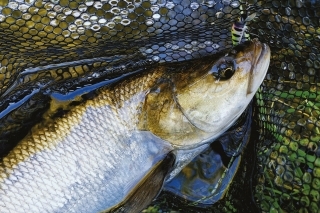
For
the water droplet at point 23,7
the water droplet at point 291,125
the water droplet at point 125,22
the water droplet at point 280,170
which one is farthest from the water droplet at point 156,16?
the water droplet at point 280,170

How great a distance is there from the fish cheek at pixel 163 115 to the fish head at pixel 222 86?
0.10 ft

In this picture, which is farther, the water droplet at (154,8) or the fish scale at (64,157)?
the water droplet at (154,8)

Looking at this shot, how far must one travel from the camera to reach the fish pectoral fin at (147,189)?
2236mm

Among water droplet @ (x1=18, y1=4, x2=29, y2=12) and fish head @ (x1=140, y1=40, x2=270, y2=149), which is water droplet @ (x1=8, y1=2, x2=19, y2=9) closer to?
water droplet @ (x1=18, y1=4, x2=29, y2=12)

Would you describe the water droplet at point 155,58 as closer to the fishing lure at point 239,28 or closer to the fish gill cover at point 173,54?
the fish gill cover at point 173,54

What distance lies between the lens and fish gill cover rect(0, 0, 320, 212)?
223cm

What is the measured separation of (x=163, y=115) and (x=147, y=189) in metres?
0.36

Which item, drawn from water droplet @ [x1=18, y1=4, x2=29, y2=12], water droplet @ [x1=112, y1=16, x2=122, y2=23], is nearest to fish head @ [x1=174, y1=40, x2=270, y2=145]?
water droplet @ [x1=112, y1=16, x2=122, y2=23]

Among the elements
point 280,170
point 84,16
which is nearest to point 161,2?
point 84,16

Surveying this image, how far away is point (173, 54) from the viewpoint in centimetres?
238

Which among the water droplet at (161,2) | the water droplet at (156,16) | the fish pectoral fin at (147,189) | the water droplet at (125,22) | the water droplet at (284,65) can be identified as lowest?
the fish pectoral fin at (147,189)

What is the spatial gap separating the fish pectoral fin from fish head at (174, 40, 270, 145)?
0.26 metres

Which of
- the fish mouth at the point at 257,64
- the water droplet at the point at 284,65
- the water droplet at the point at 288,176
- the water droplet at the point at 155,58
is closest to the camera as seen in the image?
Result: the fish mouth at the point at 257,64

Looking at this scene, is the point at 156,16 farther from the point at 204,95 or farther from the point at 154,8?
the point at 204,95
